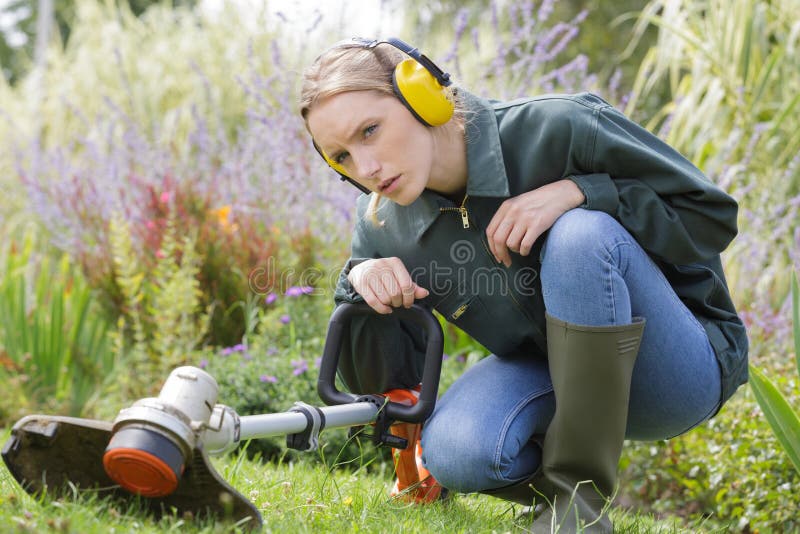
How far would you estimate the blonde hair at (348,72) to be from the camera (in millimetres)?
1977

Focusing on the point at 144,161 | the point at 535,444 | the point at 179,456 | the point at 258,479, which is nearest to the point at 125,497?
the point at 179,456

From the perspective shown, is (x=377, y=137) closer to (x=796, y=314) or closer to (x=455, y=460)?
(x=455, y=460)

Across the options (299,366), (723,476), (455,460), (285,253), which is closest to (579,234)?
(455,460)

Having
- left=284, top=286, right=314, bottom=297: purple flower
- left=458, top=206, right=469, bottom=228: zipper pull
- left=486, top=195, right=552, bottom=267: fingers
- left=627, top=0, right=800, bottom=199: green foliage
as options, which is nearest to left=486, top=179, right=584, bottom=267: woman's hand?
left=486, top=195, right=552, bottom=267: fingers

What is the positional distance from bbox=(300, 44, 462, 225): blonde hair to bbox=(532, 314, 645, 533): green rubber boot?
2.25 feet

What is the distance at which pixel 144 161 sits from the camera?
173 inches

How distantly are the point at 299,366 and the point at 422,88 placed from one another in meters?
1.64

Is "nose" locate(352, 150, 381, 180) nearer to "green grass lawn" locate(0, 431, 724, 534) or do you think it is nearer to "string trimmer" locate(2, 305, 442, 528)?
"string trimmer" locate(2, 305, 442, 528)

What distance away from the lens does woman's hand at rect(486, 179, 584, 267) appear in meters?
1.93

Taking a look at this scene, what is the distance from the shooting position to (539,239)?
6.91ft

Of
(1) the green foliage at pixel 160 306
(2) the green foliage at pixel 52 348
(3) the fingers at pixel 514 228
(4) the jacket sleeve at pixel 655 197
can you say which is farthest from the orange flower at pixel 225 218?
(4) the jacket sleeve at pixel 655 197

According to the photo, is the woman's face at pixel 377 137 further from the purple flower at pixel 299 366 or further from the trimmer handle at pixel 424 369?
the purple flower at pixel 299 366

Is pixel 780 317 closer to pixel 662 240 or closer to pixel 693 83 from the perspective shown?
pixel 662 240

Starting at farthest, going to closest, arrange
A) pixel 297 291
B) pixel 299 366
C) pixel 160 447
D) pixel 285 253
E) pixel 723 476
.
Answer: pixel 285 253
pixel 297 291
pixel 299 366
pixel 723 476
pixel 160 447
